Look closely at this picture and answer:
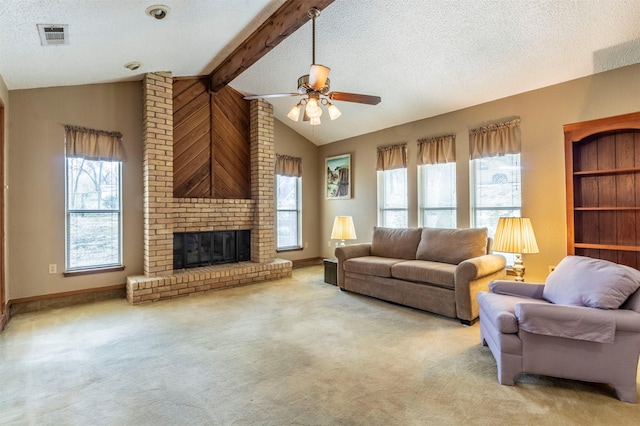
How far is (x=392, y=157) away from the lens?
5.76 meters

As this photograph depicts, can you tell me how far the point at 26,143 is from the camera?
3.94 metres

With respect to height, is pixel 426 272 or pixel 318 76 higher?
pixel 318 76

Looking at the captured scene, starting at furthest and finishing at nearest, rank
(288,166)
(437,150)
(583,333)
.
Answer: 1. (288,166)
2. (437,150)
3. (583,333)

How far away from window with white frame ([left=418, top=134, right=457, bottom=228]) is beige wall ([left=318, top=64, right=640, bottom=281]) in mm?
107

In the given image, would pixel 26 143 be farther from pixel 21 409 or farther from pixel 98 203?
pixel 21 409

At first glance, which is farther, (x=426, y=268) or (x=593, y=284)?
(x=426, y=268)

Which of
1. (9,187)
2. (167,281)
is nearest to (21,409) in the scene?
(167,281)

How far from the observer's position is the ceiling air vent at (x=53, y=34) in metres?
2.79

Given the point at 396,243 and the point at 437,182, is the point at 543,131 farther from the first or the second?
the point at 396,243

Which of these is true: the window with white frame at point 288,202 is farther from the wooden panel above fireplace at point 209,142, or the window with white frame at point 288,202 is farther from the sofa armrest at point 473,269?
the sofa armrest at point 473,269

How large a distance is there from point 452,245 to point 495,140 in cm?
164

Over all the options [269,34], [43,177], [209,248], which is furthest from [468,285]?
[43,177]

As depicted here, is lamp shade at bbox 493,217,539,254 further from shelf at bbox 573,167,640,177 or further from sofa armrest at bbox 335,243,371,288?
sofa armrest at bbox 335,243,371,288

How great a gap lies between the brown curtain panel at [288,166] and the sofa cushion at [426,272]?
3255 mm
